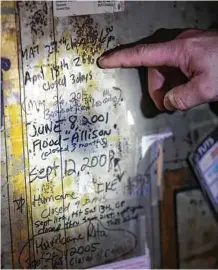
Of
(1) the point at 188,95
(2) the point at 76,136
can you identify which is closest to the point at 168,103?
(1) the point at 188,95

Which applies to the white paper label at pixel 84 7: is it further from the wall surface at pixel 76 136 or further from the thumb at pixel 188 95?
the thumb at pixel 188 95

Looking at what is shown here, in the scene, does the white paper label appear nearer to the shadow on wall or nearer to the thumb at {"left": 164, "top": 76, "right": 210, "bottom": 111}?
the shadow on wall

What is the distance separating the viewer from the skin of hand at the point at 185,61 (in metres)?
1.09

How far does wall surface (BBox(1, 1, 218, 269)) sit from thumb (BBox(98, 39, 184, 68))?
41 mm

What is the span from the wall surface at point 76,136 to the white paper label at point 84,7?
1 centimetres

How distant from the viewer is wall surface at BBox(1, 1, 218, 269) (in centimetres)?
109

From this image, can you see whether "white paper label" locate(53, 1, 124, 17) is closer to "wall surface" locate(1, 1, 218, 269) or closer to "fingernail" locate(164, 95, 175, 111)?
"wall surface" locate(1, 1, 218, 269)

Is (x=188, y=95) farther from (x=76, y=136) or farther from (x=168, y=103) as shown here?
(x=76, y=136)

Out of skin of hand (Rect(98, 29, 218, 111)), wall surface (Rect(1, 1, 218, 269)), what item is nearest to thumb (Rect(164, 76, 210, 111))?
skin of hand (Rect(98, 29, 218, 111))

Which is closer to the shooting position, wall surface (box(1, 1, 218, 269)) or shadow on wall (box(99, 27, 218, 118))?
wall surface (box(1, 1, 218, 269))

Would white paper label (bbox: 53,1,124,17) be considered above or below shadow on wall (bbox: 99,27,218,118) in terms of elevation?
above

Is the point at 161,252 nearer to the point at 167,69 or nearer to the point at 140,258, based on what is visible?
the point at 140,258

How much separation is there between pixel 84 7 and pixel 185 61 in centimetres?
23

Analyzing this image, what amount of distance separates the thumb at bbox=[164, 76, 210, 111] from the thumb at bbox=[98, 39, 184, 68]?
0.06 metres
